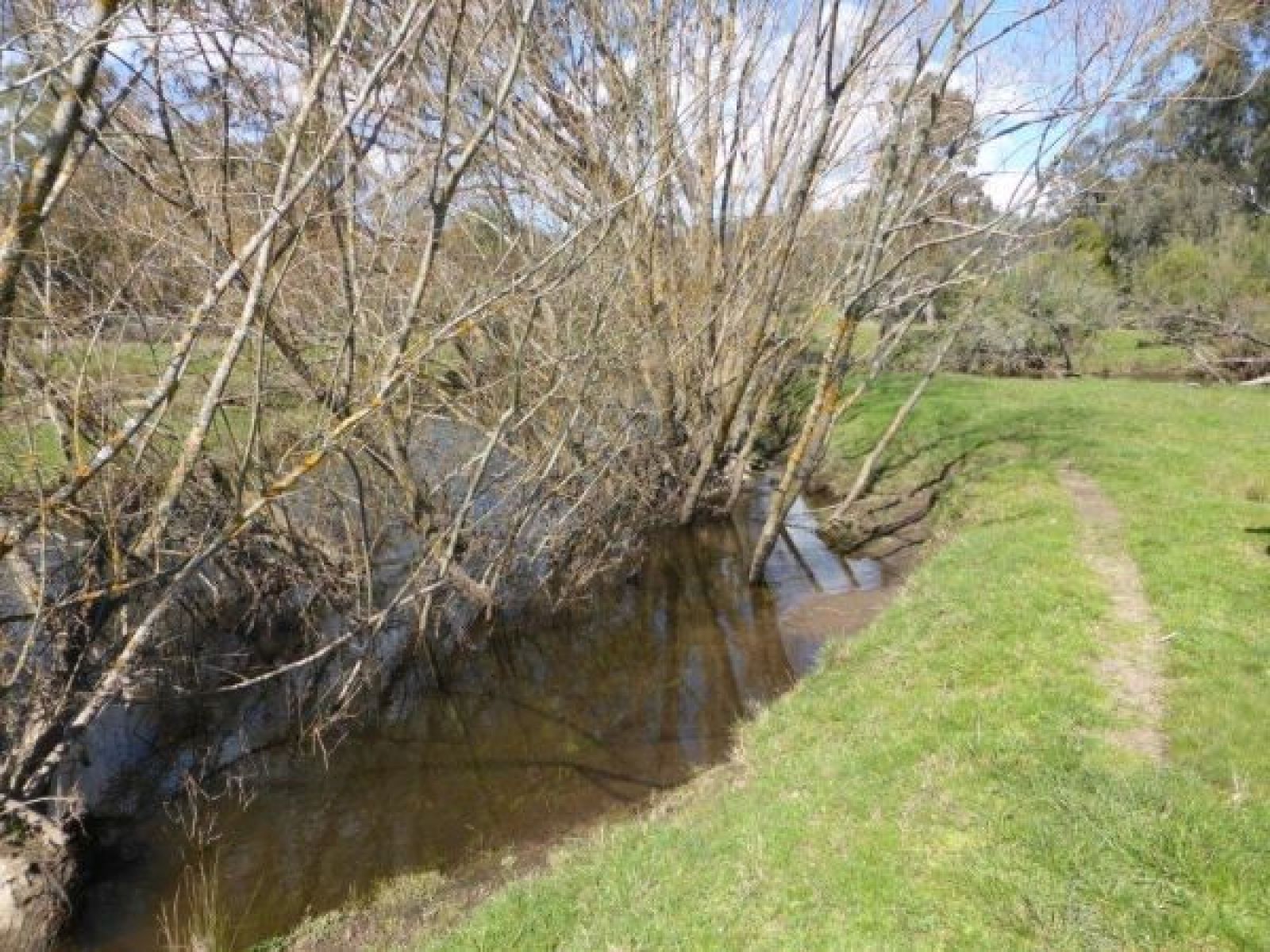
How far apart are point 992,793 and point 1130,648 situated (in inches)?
93.7

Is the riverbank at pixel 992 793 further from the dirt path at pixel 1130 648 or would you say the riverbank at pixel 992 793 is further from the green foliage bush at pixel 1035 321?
the green foliage bush at pixel 1035 321

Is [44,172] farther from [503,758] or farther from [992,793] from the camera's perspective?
[992,793]

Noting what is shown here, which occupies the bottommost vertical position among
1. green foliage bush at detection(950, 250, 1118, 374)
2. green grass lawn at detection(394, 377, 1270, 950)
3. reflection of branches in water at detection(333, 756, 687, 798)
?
reflection of branches in water at detection(333, 756, 687, 798)

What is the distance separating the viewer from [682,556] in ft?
37.6

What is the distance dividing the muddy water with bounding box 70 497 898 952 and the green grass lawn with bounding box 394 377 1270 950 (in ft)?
2.74

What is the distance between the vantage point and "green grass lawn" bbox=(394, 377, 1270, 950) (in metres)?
3.44

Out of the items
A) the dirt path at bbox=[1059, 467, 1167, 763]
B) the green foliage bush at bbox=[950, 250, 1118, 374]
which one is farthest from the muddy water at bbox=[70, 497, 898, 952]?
the green foliage bush at bbox=[950, 250, 1118, 374]

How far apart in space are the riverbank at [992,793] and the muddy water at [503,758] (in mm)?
690

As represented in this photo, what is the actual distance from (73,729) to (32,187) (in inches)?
131

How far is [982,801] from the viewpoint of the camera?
4.12 meters

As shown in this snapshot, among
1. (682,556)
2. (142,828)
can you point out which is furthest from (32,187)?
(682,556)

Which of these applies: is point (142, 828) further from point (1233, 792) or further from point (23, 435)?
point (1233, 792)

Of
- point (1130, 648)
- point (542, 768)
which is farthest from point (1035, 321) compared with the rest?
point (542, 768)

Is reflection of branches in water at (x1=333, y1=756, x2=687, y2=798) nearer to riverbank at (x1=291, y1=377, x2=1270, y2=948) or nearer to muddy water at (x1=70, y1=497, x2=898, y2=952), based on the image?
muddy water at (x1=70, y1=497, x2=898, y2=952)
